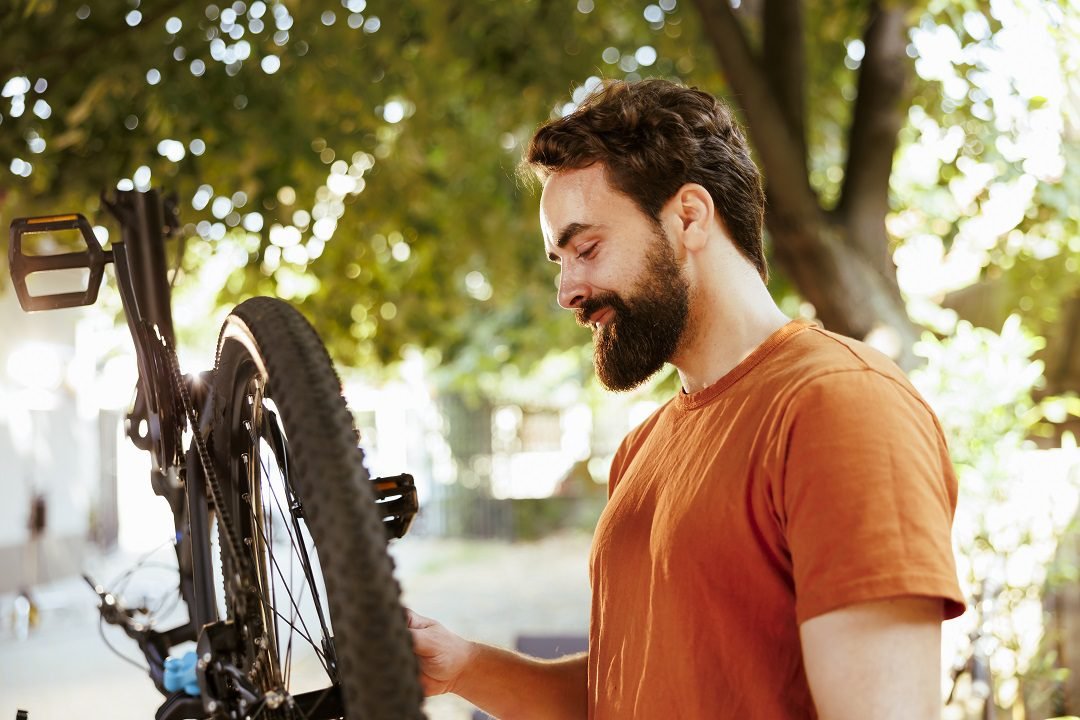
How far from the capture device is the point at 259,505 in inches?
57.8

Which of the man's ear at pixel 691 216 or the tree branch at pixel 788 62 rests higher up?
the tree branch at pixel 788 62

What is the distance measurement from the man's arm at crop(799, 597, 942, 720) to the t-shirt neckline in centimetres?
39

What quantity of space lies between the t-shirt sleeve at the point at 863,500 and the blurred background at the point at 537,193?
1.92m

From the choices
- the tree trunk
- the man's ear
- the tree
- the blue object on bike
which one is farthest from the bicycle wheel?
the tree trunk

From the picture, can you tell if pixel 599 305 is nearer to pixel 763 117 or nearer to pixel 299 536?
pixel 299 536

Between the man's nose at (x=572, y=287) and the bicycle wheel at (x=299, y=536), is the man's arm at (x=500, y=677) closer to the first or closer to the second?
the bicycle wheel at (x=299, y=536)

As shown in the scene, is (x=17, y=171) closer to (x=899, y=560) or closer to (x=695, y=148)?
(x=695, y=148)

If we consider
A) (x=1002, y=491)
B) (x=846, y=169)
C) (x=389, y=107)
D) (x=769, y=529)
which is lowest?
(x=1002, y=491)

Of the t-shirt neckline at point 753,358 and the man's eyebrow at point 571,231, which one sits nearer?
the t-shirt neckline at point 753,358

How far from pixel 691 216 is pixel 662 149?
10 centimetres

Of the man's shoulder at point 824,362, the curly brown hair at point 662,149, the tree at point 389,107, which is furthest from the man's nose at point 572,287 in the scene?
the tree at point 389,107

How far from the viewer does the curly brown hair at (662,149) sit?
5.15 feet

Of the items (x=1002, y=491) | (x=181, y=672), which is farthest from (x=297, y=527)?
(x=1002, y=491)

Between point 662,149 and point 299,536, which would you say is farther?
point 662,149
